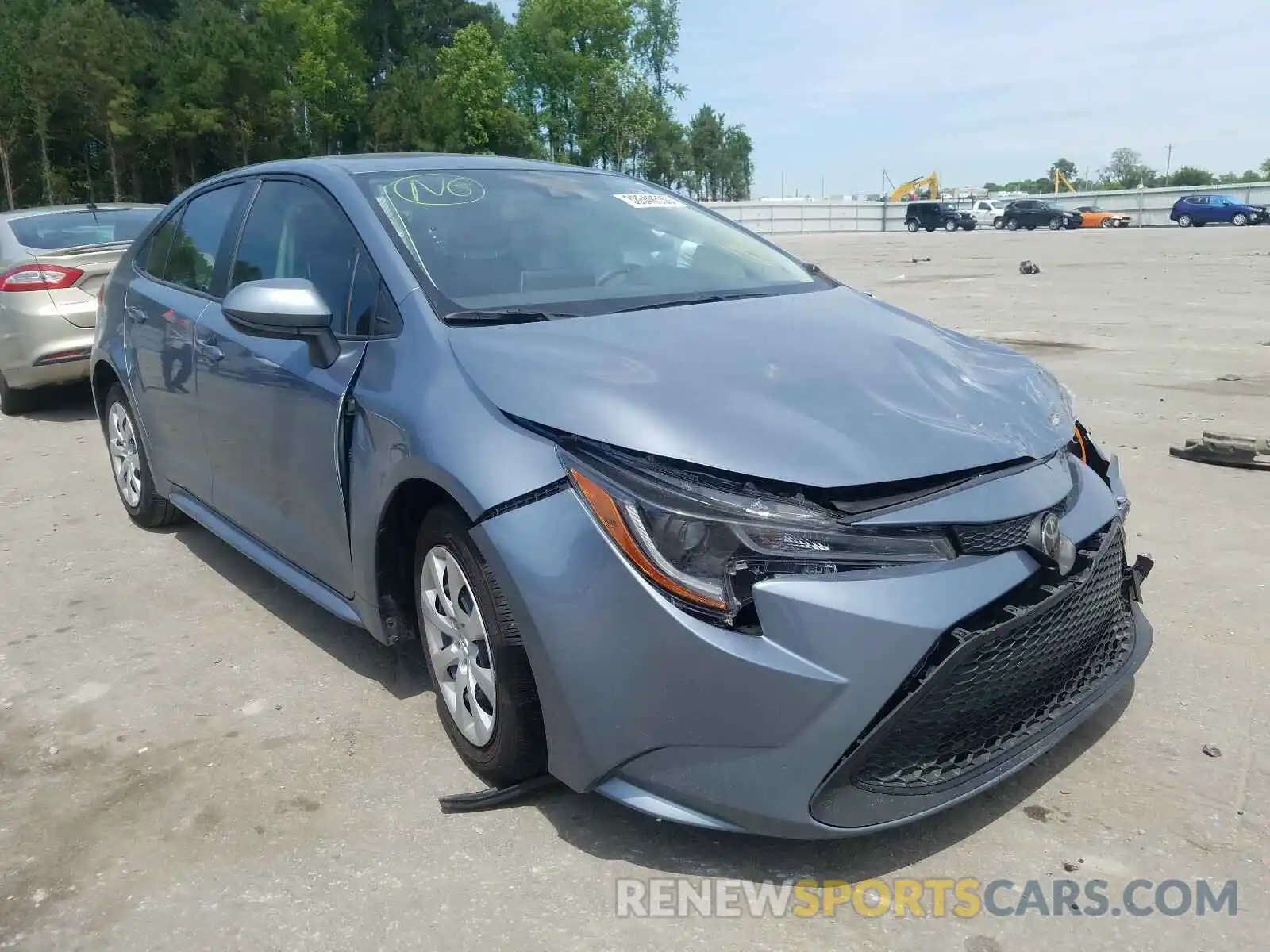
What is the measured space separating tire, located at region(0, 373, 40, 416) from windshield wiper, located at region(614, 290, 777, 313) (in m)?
6.88

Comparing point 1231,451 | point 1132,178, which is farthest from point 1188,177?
point 1231,451

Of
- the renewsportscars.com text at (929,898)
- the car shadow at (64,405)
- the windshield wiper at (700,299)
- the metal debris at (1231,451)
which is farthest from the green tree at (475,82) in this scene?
the renewsportscars.com text at (929,898)

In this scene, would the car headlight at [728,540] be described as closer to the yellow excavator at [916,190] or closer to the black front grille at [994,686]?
the black front grille at [994,686]

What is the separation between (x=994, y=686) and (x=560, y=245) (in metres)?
1.92

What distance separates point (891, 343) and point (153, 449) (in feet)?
10.8

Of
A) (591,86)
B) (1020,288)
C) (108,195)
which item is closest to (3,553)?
(1020,288)

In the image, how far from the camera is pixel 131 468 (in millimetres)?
5129

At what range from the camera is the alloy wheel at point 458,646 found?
2.62 meters

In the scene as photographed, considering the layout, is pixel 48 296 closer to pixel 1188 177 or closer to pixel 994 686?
pixel 994 686

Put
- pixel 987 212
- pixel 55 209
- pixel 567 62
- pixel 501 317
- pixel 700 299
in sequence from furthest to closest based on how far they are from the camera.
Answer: pixel 567 62 → pixel 987 212 → pixel 55 209 → pixel 700 299 → pixel 501 317

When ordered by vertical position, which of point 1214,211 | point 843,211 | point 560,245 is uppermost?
point 843,211

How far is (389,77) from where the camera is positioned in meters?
58.0

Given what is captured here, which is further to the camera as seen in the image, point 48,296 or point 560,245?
point 48,296

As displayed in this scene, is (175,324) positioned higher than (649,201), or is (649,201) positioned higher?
(649,201)
